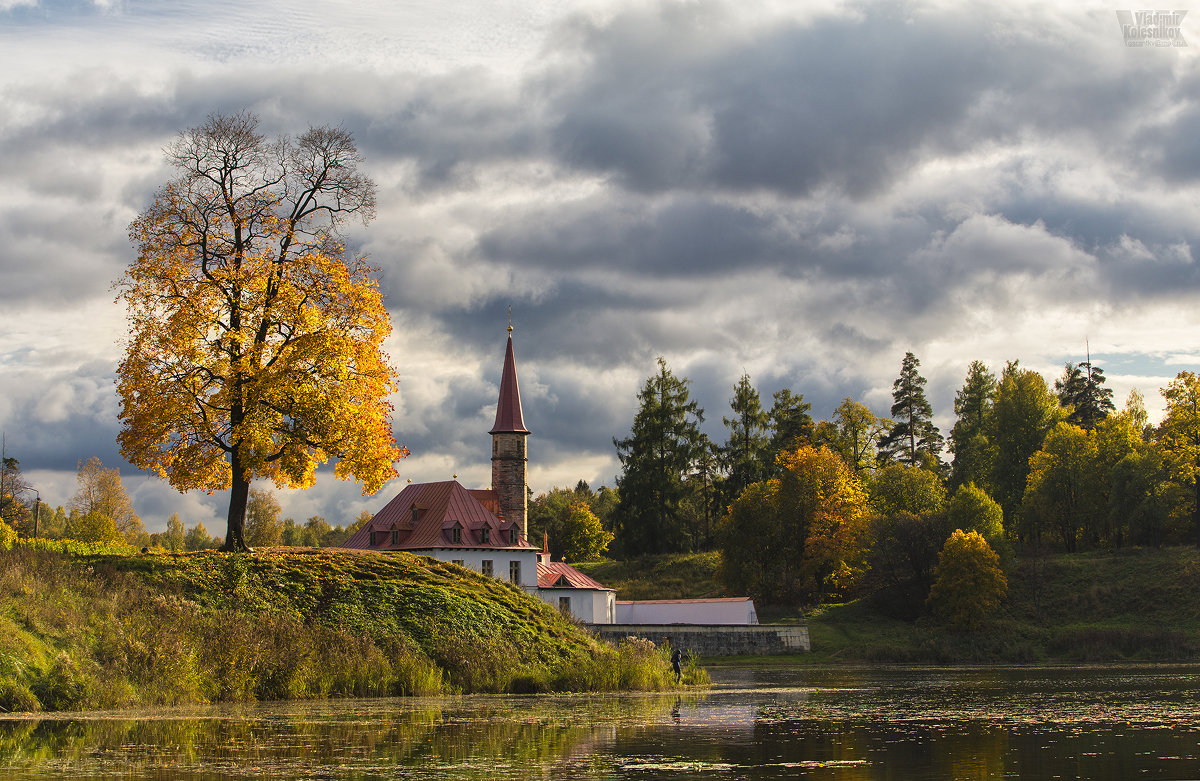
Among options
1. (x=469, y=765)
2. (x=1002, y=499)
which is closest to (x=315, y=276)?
(x=469, y=765)

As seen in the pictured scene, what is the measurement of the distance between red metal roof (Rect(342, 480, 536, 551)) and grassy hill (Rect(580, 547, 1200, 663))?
19036 millimetres

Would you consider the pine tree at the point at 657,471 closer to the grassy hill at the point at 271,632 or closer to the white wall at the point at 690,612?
the white wall at the point at 690,612

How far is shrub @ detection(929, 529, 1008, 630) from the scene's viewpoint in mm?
67750

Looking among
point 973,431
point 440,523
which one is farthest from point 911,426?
point 440,523

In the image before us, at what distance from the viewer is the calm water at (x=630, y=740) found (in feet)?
43.7

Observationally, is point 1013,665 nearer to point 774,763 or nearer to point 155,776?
point 774,763

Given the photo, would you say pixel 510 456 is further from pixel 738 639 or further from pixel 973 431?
pixel 973 431

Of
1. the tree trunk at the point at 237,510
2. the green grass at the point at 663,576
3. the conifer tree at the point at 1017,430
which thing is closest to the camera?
the tree trunk at the point at 237,510

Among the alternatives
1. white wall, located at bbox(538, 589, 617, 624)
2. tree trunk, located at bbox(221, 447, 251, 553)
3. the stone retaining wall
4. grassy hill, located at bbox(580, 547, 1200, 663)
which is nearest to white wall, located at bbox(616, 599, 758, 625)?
white wall, located at bbox(538, 589, 617, 624)

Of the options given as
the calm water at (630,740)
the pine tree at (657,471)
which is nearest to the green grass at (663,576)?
the pine tree at (657,471)

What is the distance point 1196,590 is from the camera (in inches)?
2704

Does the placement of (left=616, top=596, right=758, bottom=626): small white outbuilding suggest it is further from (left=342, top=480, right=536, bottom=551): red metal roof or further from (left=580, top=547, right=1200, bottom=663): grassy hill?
(left=342, top=480, right=536, bottom=551): red metal roof

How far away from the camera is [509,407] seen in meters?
73.6

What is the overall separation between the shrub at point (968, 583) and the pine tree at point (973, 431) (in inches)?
883
